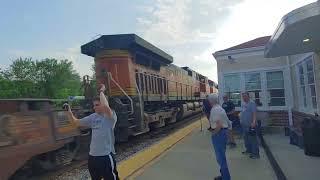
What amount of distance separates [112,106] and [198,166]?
531 centimetres

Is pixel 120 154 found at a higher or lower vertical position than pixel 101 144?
lower

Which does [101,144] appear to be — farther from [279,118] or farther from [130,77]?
[279,118]

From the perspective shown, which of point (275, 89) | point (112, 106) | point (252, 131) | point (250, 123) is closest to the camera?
point (252, 131)

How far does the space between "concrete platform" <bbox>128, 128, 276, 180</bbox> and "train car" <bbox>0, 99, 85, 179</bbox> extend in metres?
2.00

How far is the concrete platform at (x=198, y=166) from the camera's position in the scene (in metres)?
9.15

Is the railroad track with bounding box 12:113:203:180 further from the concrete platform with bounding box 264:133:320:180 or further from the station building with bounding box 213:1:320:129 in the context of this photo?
the concrete platform with bounding box 264:133:320:180

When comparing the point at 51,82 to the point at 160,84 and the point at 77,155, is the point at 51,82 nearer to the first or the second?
the point at 160,84

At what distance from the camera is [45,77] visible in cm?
10600

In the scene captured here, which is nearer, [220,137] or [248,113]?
[220,137]

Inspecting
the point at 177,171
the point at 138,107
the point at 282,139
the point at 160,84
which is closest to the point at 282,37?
the point at 177,171

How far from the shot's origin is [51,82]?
344 feet

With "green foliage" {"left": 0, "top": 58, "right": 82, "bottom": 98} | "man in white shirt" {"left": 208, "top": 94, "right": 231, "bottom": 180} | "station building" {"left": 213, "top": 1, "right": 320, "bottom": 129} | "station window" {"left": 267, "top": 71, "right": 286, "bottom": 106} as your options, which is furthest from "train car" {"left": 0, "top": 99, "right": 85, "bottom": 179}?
"green foliage" {"left": 0, "top": 58, "right": 82, "bottom": 98}

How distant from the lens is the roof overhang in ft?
23.6

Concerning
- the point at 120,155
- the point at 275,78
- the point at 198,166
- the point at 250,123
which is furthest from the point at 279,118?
the point at 198,166
